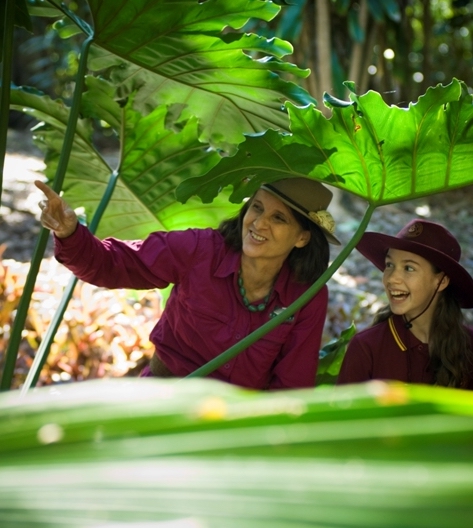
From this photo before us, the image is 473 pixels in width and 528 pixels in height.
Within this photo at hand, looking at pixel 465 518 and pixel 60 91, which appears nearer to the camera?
pixel 465 518

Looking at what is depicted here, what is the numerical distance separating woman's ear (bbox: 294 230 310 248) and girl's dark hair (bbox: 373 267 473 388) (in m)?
0.36

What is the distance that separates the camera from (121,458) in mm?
262

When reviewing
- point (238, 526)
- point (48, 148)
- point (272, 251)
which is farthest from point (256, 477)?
point (48, 148)

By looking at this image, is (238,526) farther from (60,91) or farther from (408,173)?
(60,91)

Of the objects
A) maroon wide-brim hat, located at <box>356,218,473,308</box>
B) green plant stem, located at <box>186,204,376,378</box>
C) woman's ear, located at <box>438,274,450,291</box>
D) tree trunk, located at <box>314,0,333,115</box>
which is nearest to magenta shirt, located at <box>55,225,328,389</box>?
maroon wide-brim hat, located at <box>356,218,473,308</box>

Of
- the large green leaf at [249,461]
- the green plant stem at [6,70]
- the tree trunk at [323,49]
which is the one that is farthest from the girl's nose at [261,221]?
the tree trunk at [323,49]

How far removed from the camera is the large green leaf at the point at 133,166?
2271 millimetres

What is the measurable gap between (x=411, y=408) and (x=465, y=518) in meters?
0.03

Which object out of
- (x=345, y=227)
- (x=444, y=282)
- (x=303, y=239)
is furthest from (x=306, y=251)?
(x=345, y=227)

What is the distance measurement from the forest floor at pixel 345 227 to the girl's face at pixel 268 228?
67.1 inches

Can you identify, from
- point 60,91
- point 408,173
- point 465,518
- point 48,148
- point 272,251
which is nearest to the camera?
point 465,518

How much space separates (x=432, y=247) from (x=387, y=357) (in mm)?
317

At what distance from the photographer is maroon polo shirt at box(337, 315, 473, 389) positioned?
78.3 inches

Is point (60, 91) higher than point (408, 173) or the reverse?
higher
